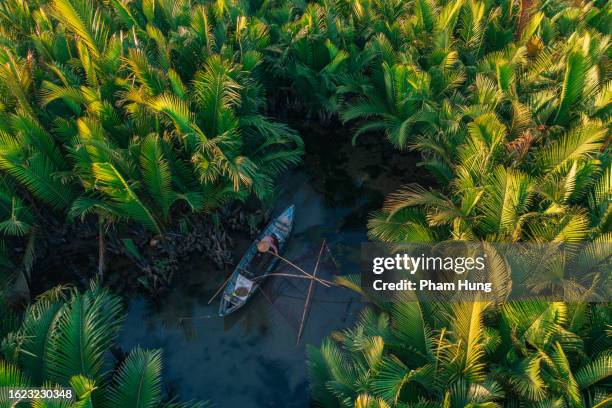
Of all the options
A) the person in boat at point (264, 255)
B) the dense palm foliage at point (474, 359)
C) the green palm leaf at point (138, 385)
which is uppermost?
the person in boat at point (264, 255)

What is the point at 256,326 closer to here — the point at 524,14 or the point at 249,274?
the point at 249,274

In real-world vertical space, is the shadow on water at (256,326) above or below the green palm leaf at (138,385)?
above

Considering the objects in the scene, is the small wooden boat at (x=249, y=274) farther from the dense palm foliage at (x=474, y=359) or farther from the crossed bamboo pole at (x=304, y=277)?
the dense palm foliage at (x=474, y=359)

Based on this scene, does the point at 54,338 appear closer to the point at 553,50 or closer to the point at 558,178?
the point at 558,178

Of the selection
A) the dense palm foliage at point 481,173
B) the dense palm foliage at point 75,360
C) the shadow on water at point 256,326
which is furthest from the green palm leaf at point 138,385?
the dense palm foliage at point 481,173

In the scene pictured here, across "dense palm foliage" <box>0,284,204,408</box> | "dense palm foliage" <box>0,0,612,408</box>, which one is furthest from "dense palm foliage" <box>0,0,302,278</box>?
"dense palm foliage" <box>0,284,204,408</box>

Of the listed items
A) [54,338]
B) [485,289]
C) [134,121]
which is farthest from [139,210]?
[485,289]
